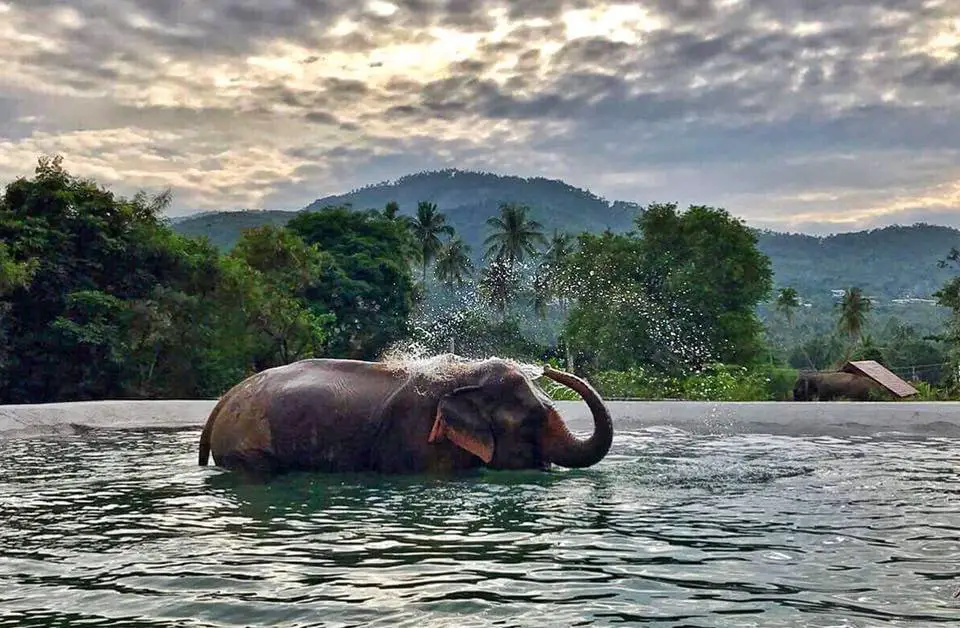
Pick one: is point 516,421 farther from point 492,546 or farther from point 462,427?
point 492,546

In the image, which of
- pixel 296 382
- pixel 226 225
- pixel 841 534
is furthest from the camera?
pixel 226 225

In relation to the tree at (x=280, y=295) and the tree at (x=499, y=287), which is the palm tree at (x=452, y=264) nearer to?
the tree at (x=499, y=287)

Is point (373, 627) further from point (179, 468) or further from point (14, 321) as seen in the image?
point (14, 321)

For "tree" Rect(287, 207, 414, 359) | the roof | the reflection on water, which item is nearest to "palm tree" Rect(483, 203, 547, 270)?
"tree" Rect(287, 207, 414, 359)

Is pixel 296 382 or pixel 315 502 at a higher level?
pixel 296 382

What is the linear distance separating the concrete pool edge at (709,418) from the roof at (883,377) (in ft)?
48.1

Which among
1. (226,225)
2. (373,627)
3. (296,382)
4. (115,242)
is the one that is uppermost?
(226,225)

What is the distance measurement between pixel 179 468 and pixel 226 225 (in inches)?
5966


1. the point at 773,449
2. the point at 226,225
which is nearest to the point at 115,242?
the point at 773,449

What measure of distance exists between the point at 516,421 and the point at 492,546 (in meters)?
4.38

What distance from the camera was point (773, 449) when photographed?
49.2 ft

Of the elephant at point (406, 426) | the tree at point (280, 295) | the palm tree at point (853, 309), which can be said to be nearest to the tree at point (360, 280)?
the tree at point (280, 295)

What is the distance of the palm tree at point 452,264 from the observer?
87.9 meters

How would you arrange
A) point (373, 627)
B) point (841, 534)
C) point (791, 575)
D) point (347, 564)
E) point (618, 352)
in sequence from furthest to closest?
point (618, 352) < point (841, 534) < point (347, 564) < point (791, 575) < point (373, 627)
